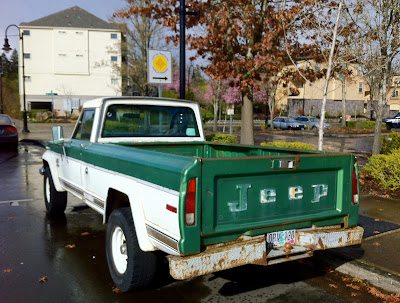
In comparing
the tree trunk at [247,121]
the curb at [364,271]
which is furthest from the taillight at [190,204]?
the tree trunk at [247,121]

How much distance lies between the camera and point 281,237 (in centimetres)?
382

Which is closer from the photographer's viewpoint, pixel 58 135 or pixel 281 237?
pixel 281 237

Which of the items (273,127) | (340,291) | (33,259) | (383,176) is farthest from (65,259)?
(273,127)

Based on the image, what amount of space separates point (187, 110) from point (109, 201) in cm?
223

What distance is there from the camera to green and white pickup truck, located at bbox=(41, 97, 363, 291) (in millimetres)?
3268

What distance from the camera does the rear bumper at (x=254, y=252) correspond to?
10.6 feet

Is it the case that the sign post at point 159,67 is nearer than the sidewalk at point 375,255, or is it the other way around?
the sidewalk at point 375,255

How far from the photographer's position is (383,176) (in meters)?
8.70

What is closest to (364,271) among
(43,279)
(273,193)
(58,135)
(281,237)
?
(281,237)

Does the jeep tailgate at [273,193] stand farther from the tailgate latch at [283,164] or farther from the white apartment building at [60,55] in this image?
the white apartment building at [60,55]

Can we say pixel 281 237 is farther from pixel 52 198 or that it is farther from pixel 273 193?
pixel 52 198

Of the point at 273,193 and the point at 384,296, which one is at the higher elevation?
the point at 273,193

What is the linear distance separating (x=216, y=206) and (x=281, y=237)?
86 cm

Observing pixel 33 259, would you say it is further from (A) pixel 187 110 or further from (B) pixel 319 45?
(B) pixel 319 45
